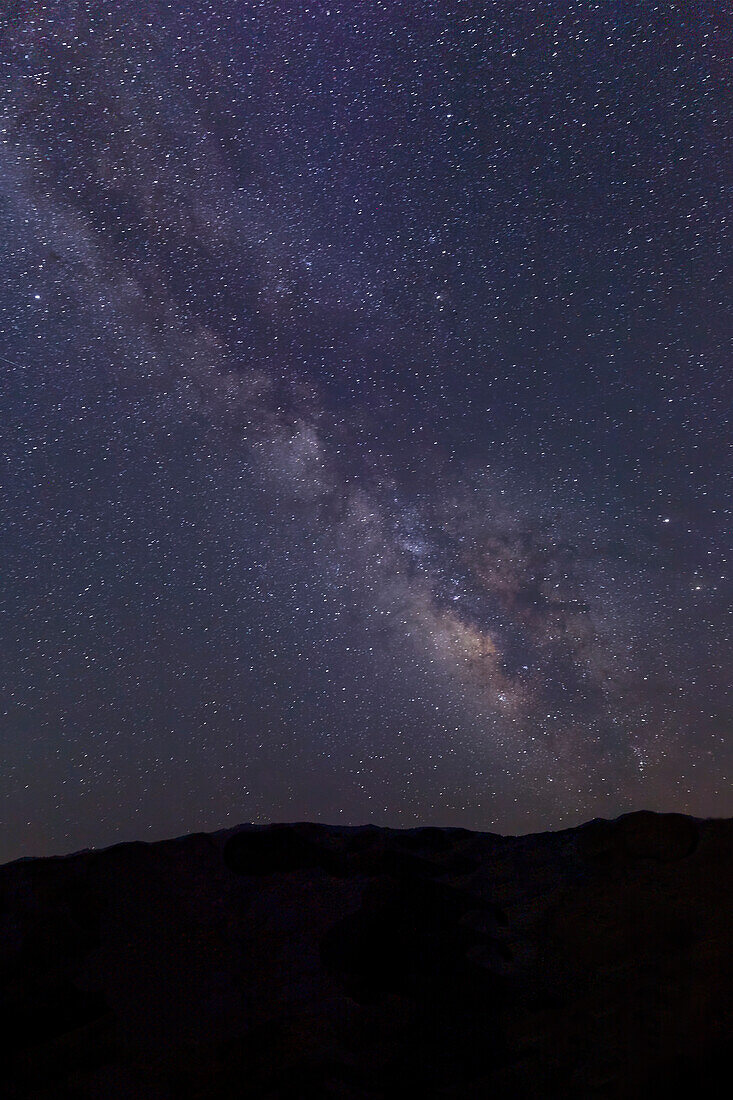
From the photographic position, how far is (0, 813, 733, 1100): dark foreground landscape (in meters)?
2.80

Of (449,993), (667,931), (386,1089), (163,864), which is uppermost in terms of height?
(163,864)

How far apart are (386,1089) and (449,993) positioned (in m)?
0.70

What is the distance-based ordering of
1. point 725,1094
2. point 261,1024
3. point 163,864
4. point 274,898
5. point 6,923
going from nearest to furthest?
point 725,1094 < point 261,1024 < point 6,923 < point 274,898 < point 163,864

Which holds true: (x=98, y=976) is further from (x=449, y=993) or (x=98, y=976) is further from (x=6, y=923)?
(x=449, y=993)

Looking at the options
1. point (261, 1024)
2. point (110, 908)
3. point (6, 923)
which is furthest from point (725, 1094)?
point (6, 923)

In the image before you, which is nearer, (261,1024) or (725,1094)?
(725,1094)

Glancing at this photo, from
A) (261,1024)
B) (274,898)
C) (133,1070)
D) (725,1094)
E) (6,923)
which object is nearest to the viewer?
(725,1094)

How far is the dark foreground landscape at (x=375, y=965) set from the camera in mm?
2805

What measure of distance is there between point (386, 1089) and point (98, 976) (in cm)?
175

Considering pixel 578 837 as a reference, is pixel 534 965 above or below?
below

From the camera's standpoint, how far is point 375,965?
370cm

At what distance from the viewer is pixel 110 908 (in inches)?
168

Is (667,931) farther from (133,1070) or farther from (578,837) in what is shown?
(133,1070)

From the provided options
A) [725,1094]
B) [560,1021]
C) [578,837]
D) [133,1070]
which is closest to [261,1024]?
[133,1070]
